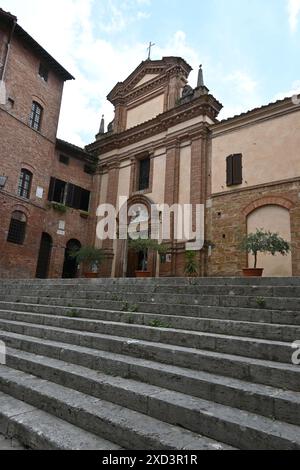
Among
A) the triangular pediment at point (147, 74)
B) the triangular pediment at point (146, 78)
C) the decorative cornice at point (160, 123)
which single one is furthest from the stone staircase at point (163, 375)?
the triangular pediment at point (146, 78)

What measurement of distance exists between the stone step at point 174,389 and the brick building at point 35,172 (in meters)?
10.8

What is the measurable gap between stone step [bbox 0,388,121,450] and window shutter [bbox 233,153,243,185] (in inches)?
429

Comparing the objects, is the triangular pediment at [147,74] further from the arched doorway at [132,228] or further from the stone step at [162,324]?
the stone step at [162,324]

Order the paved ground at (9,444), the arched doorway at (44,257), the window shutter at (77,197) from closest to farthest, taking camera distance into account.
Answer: the paved ground at (9,444) < the arched doorway at (44,257) < the window shutter at (77,197)

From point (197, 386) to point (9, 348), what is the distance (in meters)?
3.20

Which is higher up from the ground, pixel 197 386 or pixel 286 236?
pixel 286 236

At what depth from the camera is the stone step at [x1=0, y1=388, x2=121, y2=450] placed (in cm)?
244

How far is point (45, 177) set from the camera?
15.4 m

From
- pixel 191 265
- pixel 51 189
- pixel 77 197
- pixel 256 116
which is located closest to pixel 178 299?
pixel 191 265

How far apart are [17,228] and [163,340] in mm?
11649

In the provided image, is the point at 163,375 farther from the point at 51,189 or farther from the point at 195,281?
the point at 51,189

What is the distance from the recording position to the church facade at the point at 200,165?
1120cm
